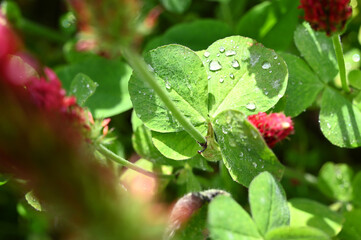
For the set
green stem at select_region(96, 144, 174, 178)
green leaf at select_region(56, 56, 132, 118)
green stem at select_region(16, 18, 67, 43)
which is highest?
green stem at select_region(16, 18, 67, 43)

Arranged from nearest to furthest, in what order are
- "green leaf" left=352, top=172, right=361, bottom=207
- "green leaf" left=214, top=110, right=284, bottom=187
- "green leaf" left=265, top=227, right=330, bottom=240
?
"green leaf" left=265, top=227, right=330, bottom=240 < "green leaf" left=214, top=110, right=284, bottom=187 < "green leaf" left=352, top=172, right=361, bottom=207

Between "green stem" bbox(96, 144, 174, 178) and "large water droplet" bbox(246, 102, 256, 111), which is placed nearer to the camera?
"green stem" bbox(96, 144, 174, 178)

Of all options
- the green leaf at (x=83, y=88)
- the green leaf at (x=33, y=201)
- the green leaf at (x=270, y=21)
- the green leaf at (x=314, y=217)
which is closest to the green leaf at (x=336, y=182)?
the green leaf at (x=314, y=217)

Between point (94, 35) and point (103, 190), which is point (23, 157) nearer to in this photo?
point (103, 190)

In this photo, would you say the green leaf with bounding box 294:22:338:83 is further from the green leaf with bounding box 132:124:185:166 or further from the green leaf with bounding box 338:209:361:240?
the green leaf with bounding box 132:124:185:166

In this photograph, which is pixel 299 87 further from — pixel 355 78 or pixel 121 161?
pixel 121 161

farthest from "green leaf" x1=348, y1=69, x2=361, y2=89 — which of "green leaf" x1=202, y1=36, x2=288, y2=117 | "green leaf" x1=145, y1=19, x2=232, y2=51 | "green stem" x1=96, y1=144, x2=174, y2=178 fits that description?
"green stem" x1=96, y1=144, x2=174, y2=178

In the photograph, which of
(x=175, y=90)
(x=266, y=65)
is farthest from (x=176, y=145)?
(x=266, y=65)
